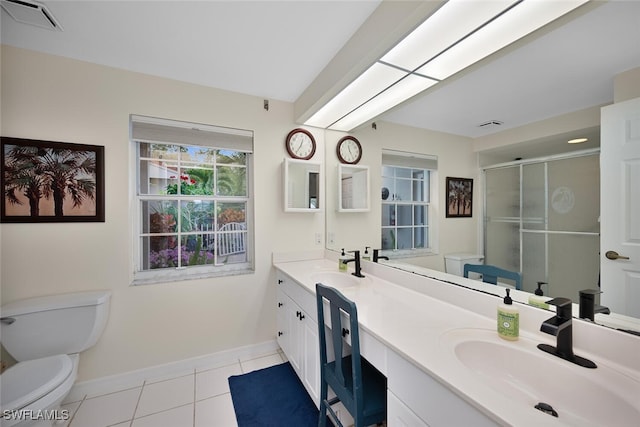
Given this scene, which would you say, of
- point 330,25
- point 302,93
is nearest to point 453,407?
point 330,25

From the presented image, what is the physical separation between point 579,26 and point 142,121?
262 cm

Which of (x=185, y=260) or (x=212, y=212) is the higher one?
(x=212, y=212)

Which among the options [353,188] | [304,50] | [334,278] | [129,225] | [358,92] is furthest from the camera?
[353,188]

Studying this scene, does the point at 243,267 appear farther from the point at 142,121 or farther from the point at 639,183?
the point at 639,183

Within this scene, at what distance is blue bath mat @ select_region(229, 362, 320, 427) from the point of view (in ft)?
5.18

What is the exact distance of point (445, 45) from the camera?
4.10 feet

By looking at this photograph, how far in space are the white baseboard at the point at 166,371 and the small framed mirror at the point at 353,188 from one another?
59.9 inches

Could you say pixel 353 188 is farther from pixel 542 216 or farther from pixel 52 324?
pixel 52 324

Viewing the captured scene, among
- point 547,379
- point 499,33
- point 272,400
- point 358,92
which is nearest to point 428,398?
point 547,379

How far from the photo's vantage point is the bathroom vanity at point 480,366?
671 millimetres

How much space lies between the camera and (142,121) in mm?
1969

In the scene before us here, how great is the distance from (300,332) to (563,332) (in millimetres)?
1425

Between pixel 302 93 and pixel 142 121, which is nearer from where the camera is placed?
pixel 142 121

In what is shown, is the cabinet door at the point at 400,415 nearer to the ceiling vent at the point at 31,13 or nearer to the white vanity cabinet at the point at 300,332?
the white vanity cabinet at the point at 300,332
